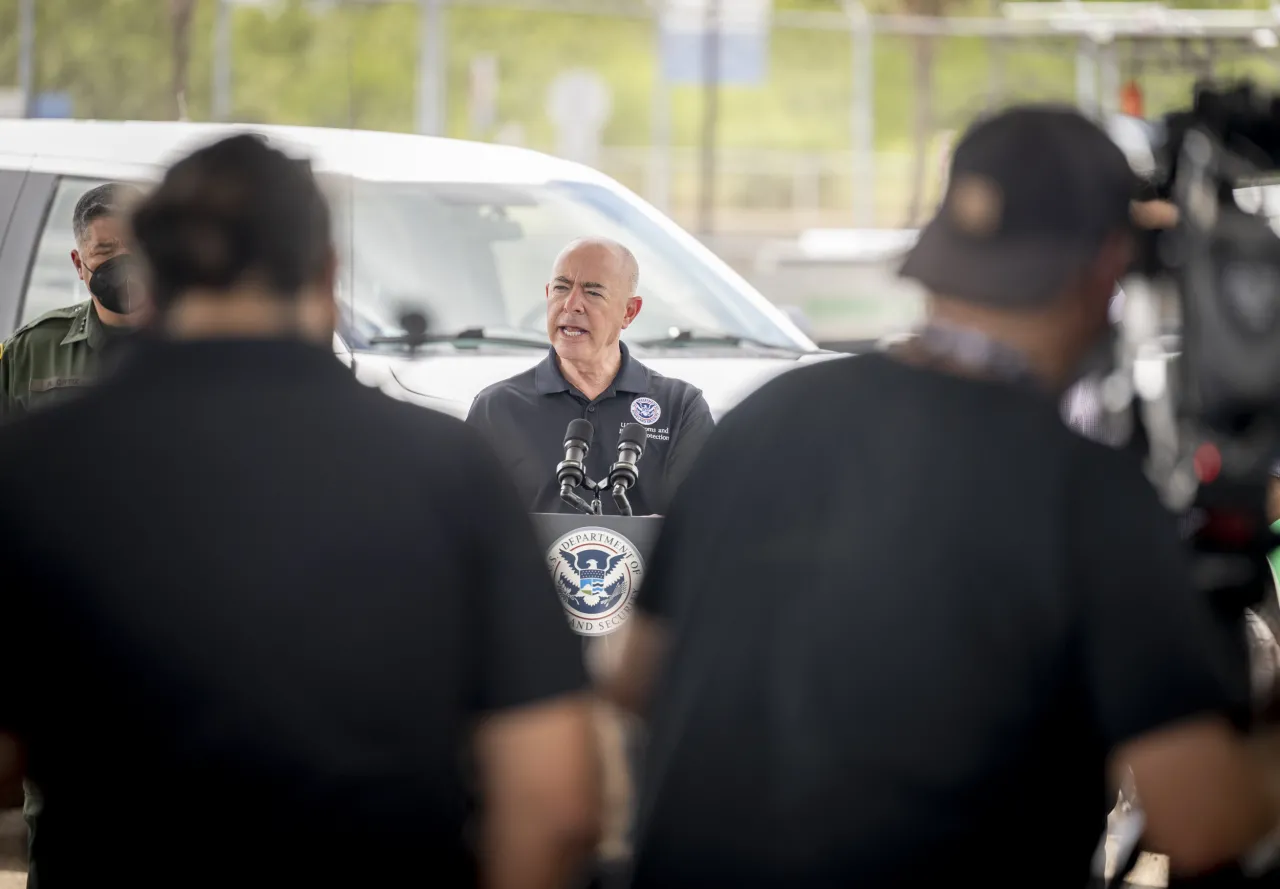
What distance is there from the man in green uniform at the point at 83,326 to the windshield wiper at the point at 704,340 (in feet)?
6.54

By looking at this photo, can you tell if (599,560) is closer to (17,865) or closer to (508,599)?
(508,599)

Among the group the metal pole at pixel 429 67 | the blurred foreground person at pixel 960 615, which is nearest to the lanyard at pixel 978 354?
the blurred foreground person at pixel 960 615

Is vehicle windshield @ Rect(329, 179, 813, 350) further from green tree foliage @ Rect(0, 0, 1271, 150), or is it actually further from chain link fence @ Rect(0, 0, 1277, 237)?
green tree foliage @ Rect(0, 0, 1271, 150)

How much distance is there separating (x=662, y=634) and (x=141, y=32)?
85.1 ft

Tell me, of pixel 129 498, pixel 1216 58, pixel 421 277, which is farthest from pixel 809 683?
pixel 1216 58

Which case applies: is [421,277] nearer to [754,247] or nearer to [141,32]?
[754,247]

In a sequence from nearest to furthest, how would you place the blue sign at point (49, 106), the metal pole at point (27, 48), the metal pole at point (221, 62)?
the blue sign at point (49, 106) < the metal pole at point (27, 48) < the metal pole at point (221, 62)

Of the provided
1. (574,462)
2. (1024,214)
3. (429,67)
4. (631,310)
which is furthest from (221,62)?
(1024,214)

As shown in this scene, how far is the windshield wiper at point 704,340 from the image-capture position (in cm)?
657

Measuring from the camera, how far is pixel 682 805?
7.57 feet

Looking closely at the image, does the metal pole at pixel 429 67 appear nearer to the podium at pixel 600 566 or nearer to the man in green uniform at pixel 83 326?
Answer: the man in green uniform at pixel 83 326

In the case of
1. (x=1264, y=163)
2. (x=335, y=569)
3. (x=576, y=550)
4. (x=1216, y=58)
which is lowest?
(x=576, y=550)

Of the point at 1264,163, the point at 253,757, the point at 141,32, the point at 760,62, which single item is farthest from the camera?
the point at 141,32

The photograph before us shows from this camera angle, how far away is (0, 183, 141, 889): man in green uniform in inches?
189
